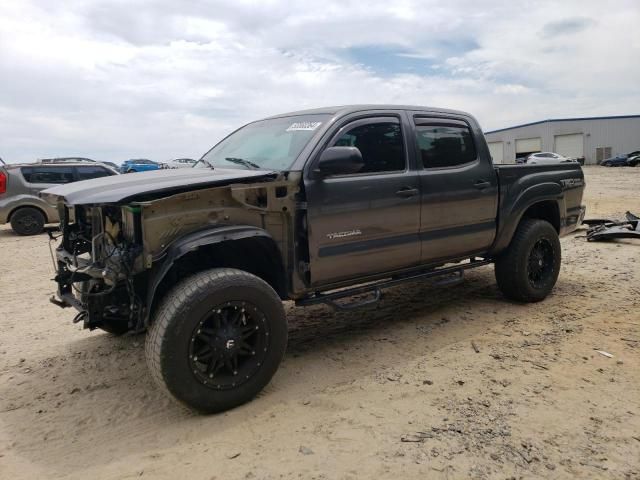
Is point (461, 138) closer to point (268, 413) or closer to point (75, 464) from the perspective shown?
point (268, 413)

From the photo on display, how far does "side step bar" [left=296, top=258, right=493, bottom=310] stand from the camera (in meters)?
3.91

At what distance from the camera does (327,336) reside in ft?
15.1

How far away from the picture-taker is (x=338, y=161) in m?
3.61

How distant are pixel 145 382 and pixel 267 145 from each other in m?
2.11

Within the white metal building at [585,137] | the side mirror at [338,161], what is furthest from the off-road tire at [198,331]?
the white metal building at [585,137]

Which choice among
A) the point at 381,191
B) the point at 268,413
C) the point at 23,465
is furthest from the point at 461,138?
the point at 23,465

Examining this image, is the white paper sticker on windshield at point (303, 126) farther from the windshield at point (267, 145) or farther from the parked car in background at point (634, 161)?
the parked car in background at point (634, 161)

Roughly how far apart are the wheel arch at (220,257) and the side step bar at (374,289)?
34 cm

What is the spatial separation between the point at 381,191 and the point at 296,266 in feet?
3.12

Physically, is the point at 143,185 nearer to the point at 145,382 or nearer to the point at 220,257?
the point at 220,257

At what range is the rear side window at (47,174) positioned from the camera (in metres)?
11.5

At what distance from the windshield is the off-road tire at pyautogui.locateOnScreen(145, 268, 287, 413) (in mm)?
1015

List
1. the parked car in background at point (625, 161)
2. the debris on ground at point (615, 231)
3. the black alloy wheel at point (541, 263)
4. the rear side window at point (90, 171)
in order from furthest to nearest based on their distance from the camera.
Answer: the parked car in background at point (625, 161) → the rear side window at point (90, 171) → the debris on ground at point (615, 231) → the black alloy wheel at point (541, 263)

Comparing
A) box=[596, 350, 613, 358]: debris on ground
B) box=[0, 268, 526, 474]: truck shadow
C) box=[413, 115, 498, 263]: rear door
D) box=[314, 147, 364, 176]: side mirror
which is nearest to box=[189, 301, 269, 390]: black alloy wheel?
box=[0, 268, 526, 474]: truck shadow
